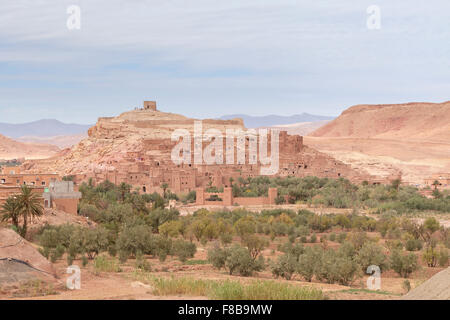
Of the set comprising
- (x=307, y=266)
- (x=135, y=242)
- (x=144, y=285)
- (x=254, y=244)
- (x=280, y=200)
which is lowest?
(x=280, y=200)

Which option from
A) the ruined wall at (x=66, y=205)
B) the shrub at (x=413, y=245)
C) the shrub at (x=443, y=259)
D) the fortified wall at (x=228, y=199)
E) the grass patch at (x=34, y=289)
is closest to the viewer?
the grass patch at (x=34, y=289)

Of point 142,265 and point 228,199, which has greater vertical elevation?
point 142,265

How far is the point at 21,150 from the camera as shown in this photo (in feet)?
431

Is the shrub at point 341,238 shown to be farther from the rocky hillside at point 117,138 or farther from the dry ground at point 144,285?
the rocky hillside at point 117,138

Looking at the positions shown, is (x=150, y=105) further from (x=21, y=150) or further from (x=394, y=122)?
(x=394, y=122)

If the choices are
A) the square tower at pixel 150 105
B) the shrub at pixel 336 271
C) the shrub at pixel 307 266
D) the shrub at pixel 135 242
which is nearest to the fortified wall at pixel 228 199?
the shrub at pixel 135 242

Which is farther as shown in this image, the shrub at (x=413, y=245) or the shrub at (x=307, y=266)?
the shrub at (x=413, y=245)

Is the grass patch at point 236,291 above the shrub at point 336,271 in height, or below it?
above

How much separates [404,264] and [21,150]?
119199 millimetres

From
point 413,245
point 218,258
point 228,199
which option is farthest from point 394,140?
point 218,258

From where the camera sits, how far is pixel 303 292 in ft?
36.0

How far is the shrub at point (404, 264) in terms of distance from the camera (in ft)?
70.1

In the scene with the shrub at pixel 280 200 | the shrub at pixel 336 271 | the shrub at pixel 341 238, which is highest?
the shrub at pixel 336 271

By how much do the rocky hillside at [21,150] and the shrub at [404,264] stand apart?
107534 millimetres
